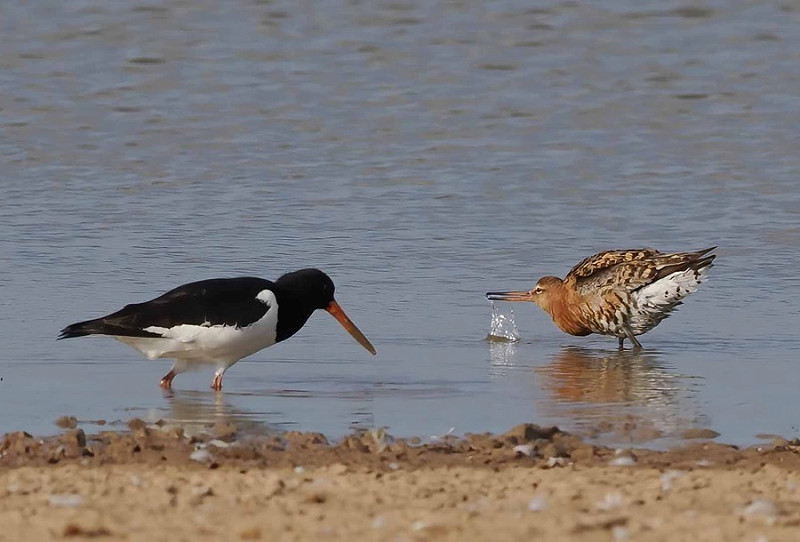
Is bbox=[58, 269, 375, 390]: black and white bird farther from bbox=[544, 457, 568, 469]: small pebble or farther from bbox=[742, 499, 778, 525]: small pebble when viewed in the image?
bbox=[742, 499, 778, 525]: small pebble

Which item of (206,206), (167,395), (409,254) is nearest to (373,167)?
(206,206)

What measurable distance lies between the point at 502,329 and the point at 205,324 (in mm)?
2584

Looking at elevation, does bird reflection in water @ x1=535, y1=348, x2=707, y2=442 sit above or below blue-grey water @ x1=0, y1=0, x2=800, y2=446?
below

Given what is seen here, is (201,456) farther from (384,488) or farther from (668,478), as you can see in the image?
(668,478)

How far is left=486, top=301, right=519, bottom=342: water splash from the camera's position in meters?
A: 11.4

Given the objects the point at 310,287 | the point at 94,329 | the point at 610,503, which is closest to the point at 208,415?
the point at 94,329

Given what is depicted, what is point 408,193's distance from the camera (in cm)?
1667

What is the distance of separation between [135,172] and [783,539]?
492 inches

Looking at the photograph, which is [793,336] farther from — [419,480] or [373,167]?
[373,167]

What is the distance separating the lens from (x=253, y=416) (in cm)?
891

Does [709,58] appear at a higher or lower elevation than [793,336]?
higher

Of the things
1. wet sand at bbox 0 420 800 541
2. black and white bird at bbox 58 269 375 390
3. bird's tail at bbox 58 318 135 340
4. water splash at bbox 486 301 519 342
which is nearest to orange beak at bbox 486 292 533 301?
water splash at bbox 486 301 519 342

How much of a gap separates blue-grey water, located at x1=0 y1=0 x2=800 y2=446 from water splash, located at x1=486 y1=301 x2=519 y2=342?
0.08 meters

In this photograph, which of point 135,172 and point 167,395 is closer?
point 167,395
